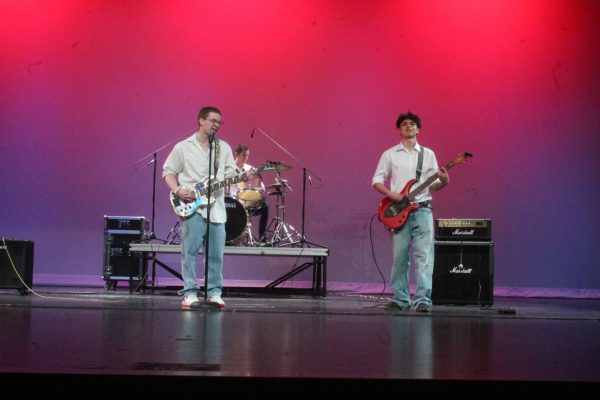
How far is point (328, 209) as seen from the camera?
9.32 metres

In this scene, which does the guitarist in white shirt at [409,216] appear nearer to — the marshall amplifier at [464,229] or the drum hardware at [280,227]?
the marshall amplifier at [464,229]

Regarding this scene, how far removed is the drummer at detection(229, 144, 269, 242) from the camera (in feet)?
28.0

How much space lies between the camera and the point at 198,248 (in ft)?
19.1

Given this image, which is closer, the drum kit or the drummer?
the drum kit

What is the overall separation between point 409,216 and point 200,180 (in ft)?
6.28

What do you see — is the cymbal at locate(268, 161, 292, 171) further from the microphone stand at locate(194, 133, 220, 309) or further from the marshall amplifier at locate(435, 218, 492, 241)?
the marshall amplifier at locate(435, 218, 492, 241)

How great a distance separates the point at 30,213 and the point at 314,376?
781cm

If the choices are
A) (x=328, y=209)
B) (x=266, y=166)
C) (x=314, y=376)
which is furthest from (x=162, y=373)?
(x=328, y=209)

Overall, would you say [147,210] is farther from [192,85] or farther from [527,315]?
[527,315]

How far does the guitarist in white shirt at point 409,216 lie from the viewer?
20.0 feet

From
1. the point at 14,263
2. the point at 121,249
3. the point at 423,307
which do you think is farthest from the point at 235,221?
the point at 423,307

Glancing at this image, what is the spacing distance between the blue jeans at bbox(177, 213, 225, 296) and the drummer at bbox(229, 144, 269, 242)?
2.54 meters

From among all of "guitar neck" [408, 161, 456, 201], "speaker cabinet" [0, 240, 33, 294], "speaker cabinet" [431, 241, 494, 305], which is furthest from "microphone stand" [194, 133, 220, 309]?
"speaker cabinet" [0, 240, 33, 294]

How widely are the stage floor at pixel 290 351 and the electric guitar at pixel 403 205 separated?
90 cm
